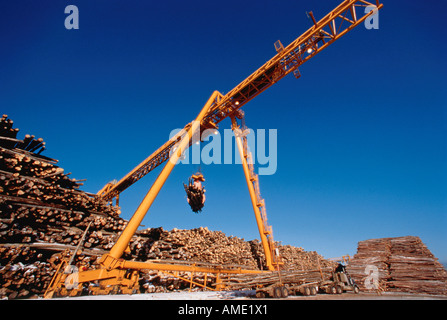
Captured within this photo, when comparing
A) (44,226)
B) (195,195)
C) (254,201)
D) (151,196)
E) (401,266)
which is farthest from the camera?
(254,201)

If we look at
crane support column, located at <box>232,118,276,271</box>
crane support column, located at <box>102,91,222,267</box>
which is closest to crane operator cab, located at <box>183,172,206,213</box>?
crane support column, located at <box>102,91,222,267</box>

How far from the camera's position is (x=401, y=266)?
6.20m

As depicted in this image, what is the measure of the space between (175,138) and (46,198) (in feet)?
20.4

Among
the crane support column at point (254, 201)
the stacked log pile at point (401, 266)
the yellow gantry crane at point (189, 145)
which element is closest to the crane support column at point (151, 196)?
the yellow gantry crane at point (189, 145)

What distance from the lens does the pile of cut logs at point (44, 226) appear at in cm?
622

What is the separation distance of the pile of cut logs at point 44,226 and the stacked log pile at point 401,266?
1528 mm

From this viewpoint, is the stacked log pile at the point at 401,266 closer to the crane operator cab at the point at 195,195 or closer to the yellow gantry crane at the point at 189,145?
the yellow gantry crane at the point at 189,145

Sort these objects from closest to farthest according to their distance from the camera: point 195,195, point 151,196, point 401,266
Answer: point 401,266, point 151,196, point 195,195

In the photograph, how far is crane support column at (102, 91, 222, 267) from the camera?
697 cm

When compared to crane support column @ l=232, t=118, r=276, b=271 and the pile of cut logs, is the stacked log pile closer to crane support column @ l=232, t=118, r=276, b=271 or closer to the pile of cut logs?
the pile of cut logs

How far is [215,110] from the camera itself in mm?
11859

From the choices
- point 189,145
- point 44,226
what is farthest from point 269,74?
point 44,226

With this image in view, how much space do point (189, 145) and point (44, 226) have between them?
6.93 metres

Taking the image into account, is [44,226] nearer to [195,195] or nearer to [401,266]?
[195,195]
